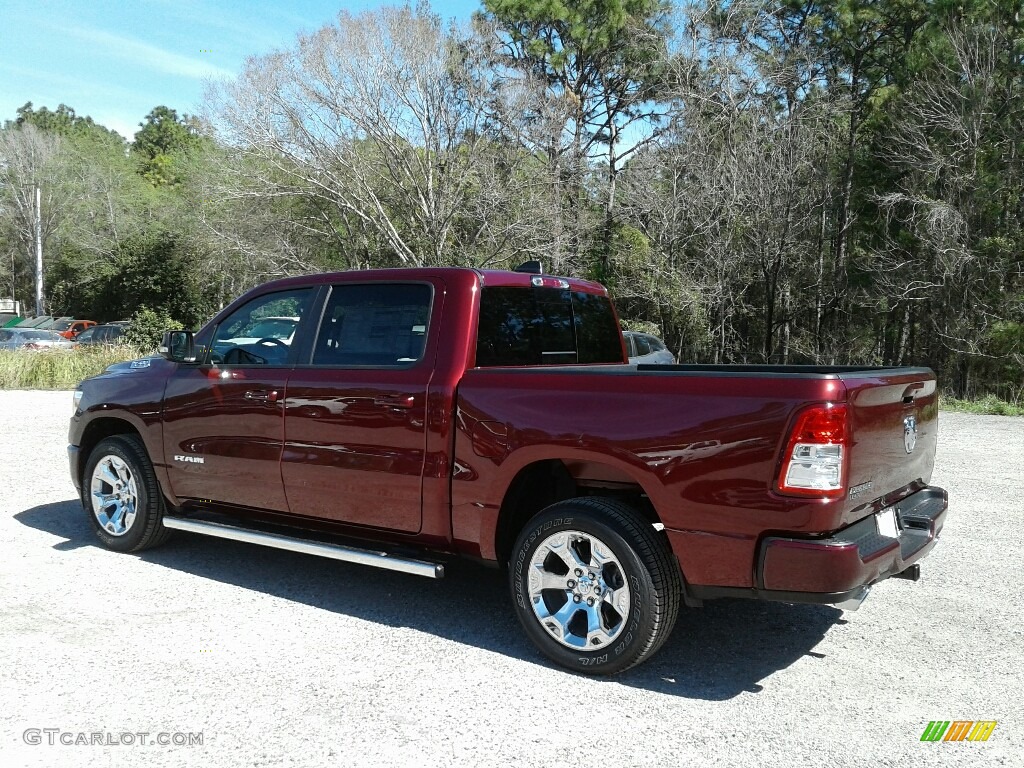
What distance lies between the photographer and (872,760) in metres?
3.20

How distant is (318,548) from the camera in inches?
187

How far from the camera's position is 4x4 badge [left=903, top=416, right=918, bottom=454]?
13.2ft

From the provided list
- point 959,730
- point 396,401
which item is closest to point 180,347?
point 396,401

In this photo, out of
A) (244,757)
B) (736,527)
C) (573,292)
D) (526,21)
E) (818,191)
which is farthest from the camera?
(526,21)

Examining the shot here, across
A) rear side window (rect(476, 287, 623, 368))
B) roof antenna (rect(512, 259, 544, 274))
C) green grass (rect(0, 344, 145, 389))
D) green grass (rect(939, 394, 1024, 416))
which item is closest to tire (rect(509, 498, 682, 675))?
rear side window (rect(476, 287, 623, 368))

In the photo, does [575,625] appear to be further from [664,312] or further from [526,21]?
[526,21]

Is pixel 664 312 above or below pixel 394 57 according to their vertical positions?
below

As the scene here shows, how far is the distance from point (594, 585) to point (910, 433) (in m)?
1.68

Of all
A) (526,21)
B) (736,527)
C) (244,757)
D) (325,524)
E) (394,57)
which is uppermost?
(526,21)

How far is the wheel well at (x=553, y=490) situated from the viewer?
13.7 ft

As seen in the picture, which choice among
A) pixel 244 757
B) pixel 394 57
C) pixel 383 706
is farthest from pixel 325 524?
pixel 394 57

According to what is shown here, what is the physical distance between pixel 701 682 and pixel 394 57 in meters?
27.7

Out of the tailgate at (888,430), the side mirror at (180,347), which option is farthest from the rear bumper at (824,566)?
the side mirror at (180,347)

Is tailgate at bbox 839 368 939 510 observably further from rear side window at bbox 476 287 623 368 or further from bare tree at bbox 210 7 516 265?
bare tree at bbox 210 7 516 265
